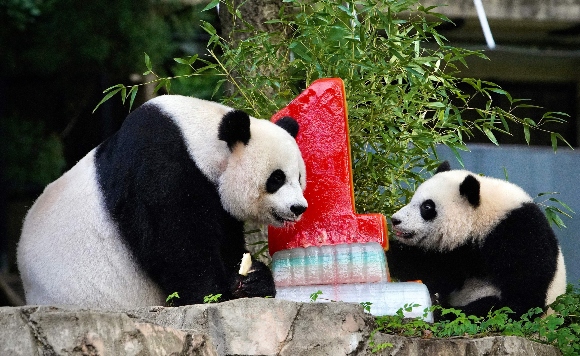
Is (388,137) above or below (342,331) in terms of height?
above

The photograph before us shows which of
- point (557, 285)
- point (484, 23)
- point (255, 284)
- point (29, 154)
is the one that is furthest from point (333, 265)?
point (484, 23)

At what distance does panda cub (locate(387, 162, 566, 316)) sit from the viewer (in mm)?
4980

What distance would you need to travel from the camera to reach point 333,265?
14.9 ft

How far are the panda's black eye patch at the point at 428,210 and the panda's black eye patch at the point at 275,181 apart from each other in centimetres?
116

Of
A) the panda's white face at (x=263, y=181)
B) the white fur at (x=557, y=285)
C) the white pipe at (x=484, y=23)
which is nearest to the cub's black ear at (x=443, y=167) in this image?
the white fur at (x=557, y=285)

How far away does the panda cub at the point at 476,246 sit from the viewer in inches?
196

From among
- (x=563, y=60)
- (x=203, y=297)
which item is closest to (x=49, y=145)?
(x=203, y=297)

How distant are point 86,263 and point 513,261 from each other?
216 centimetres

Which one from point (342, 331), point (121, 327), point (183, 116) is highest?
point (183, 116)

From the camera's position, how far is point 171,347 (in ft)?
10.8

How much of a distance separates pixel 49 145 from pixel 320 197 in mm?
3903

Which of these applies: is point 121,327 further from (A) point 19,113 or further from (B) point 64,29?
(A) point 19,113

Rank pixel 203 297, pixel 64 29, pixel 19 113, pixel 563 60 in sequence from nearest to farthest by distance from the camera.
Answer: pixel 203 297 → pixel 64 29 → pixel 19 113 → pixel 563 60

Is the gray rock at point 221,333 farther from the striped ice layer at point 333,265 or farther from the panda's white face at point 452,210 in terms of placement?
the panda's white face at point 452,210
